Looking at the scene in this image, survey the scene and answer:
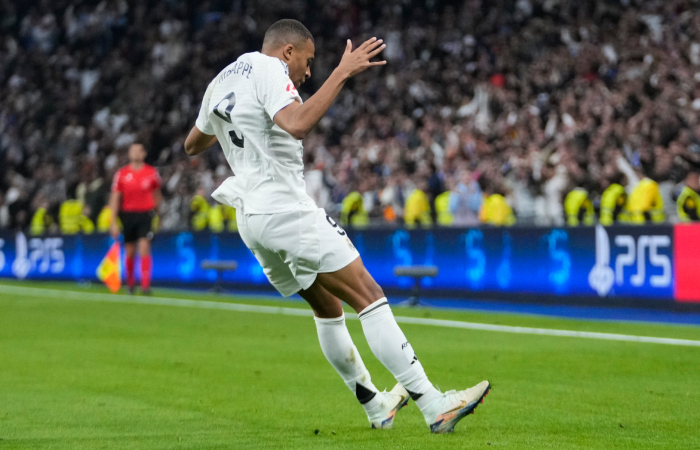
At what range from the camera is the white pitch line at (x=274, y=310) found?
10045 mm

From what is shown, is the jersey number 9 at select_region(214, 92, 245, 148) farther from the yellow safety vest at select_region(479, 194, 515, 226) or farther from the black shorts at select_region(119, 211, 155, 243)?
the black shorts at select_region(119, 211, 155, 243)

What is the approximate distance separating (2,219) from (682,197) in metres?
17.6

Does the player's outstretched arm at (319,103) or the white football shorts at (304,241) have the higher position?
the player's outstretched arm at (319,103)

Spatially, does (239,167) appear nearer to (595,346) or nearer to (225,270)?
(595,346)

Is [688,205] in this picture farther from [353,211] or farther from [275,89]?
[275,89]

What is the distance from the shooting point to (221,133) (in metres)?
5.31

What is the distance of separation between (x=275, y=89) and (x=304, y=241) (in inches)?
29.7

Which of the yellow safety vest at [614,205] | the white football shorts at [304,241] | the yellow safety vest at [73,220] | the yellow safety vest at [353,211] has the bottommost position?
the yellow safety vest at [73,220]

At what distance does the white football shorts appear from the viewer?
16.2 feet

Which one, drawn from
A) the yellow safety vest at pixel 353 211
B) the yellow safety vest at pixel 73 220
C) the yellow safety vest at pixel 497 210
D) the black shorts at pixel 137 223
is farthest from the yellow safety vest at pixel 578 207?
the yellow safety vest at pixel 73 220

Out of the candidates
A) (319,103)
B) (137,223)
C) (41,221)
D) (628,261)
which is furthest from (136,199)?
(319,103)

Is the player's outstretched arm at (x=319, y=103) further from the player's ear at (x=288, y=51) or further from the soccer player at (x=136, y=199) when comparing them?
the soccer player at (x=136, y=199)

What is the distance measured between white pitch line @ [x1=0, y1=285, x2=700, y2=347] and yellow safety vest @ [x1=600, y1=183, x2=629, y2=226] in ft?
11.8

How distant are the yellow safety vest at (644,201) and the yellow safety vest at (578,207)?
2.43ft
